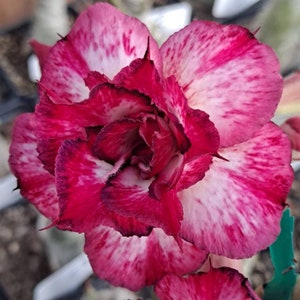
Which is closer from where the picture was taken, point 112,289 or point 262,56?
point 262,56

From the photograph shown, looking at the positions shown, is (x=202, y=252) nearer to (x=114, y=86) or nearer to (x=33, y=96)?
(x=114, y=86)

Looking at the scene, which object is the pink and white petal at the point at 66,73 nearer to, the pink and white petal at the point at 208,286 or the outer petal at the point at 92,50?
the outer petal at the point at 92,50

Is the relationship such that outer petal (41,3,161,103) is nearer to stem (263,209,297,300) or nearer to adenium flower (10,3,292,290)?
adenium flower (10,3,292,290)

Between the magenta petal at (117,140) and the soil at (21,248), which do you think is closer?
the magenta petal at (117,140)

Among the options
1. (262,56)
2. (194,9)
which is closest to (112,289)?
(194,9)

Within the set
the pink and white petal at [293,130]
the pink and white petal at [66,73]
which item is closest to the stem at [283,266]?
the pink and white petal at [293,130]

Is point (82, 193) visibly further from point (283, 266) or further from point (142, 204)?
point (283, 266)
